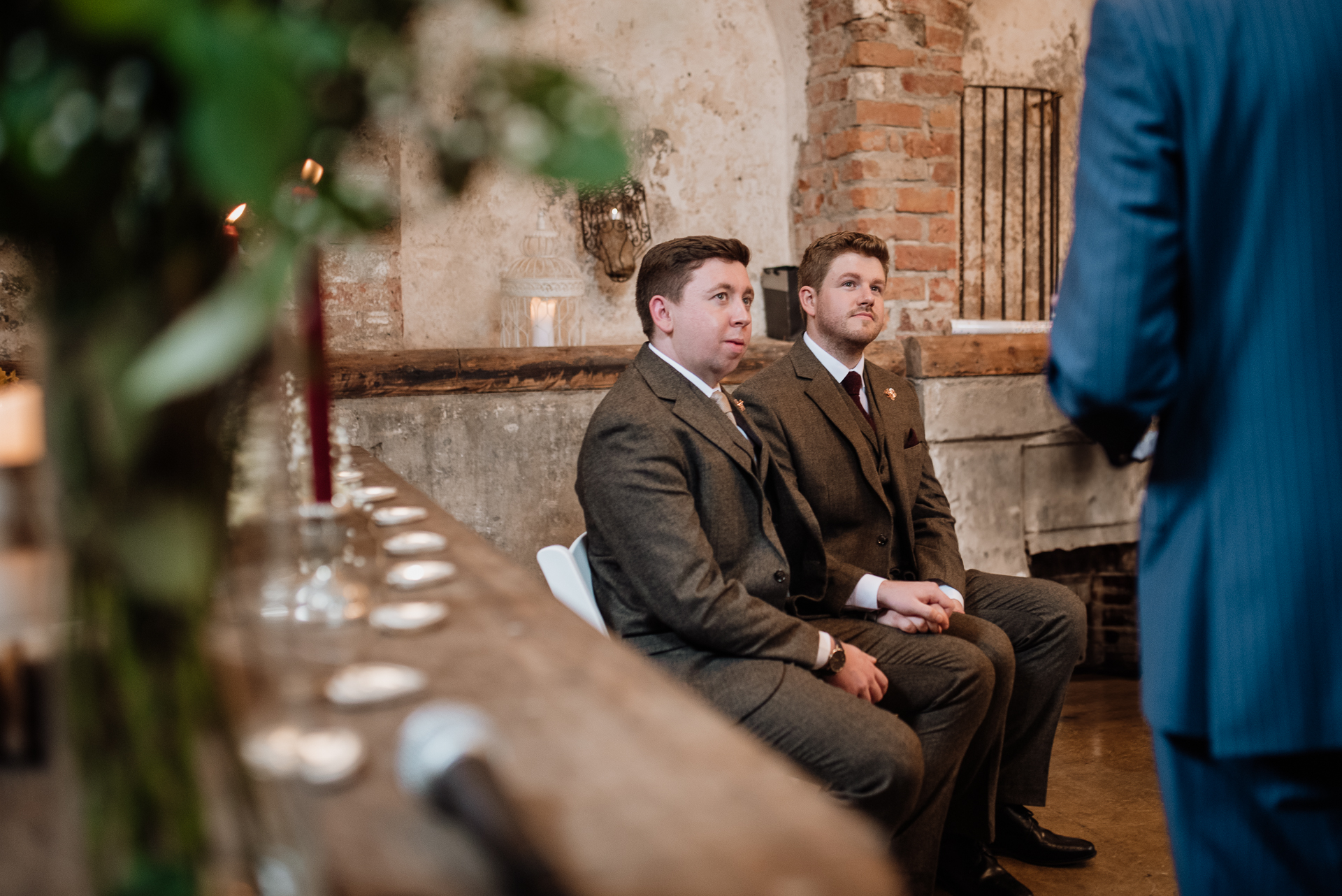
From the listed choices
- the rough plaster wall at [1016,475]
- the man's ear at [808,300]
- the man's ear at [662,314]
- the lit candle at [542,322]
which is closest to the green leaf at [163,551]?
the man's ear at [662,314]

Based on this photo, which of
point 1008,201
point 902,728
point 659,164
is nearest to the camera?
point 902,728

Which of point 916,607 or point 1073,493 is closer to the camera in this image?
point 916,607

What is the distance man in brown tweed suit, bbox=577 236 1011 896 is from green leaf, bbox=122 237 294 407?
59.5 inches

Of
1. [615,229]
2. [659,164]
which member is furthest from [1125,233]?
[659,164]

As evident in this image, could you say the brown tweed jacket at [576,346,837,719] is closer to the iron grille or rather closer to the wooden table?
the wooden table

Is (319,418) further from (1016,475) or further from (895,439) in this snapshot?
(1016,475)

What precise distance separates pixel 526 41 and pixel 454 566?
3.38 metres

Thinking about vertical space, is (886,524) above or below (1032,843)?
above

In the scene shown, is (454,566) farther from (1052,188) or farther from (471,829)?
(1052,188)

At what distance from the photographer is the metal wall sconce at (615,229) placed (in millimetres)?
4031

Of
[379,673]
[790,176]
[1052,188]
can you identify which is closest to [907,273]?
[790,176]

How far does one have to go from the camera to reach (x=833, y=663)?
6.40 ft

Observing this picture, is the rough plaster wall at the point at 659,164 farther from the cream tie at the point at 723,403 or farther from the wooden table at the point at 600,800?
the wooden table at the point at 600,800

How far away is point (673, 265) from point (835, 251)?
2.09 feet
